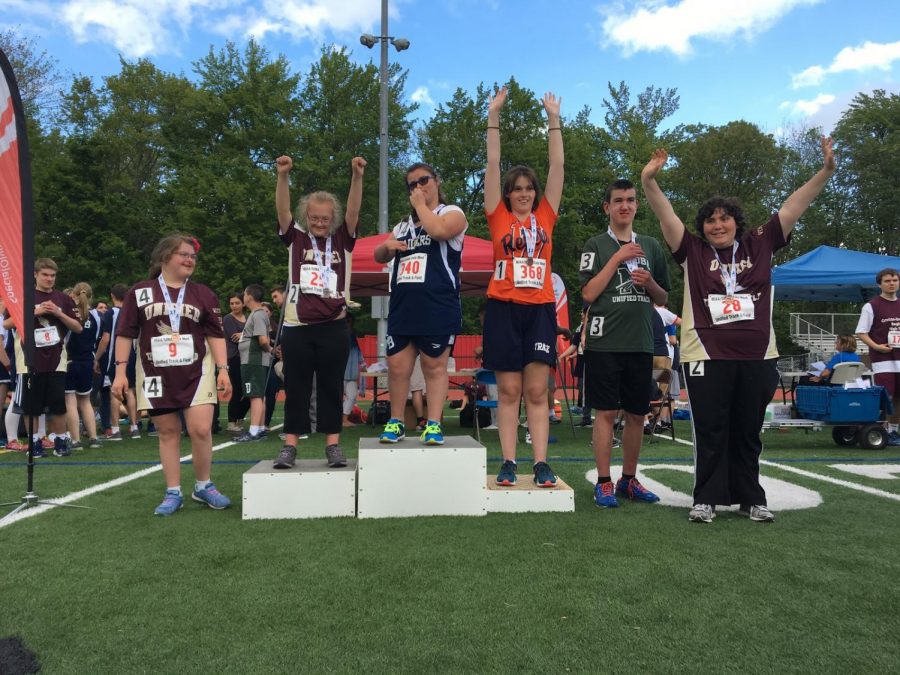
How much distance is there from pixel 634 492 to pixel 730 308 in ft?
4.49

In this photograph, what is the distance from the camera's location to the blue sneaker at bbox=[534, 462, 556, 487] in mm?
3930

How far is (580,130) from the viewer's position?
115 feet

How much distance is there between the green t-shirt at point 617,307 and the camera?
4070 millimetres

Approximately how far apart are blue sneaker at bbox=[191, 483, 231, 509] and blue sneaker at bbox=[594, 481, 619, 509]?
2308 mm

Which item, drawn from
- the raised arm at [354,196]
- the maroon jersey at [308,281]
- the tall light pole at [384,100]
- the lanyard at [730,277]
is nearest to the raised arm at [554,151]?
the lanyard at [730,277]

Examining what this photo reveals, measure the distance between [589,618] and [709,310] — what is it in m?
2.09

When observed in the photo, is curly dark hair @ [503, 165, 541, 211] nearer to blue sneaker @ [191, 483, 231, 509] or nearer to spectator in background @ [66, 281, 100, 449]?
blue sneaker @ [191, 483, 231, 509]

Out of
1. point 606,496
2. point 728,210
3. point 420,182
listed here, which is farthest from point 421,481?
point 728,210

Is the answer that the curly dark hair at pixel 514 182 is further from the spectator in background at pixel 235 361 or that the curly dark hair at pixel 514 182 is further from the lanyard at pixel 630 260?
the spectator in background at pixel 235 361

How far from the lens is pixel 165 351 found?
399 centimetres

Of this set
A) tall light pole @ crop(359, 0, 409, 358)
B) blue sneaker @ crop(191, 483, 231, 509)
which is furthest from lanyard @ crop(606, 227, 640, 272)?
tall light pole @ crop(359, 0, 409, 358)

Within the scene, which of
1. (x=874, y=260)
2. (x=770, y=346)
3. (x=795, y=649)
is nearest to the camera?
(x=795, y=649)

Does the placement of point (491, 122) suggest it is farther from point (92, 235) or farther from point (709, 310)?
point (92, 235)

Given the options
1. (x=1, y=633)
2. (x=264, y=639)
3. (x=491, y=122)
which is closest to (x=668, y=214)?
(x=491, y=122)
